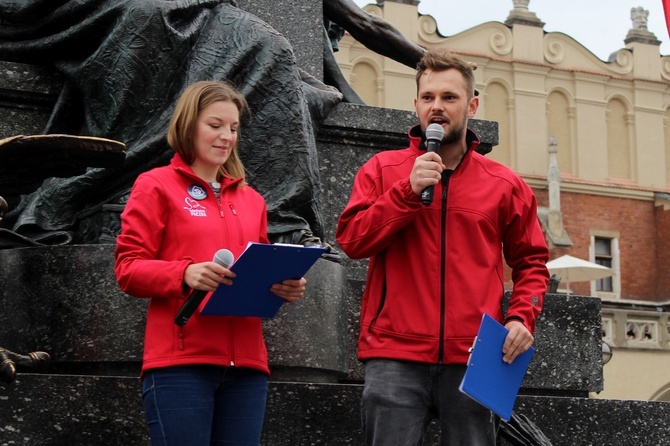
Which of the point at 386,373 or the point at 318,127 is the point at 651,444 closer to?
the point at 318,127

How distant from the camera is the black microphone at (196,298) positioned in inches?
112

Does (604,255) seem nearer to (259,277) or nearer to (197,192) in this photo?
(197,192)

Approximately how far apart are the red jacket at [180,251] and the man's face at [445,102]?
49cm

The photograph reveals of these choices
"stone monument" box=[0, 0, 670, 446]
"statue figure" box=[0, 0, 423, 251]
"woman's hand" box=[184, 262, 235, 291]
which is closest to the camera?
"woman's hand" box=[184, 262, 235, 291]

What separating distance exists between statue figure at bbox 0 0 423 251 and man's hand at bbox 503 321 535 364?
143cm

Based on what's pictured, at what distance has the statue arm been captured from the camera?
18.1 feet

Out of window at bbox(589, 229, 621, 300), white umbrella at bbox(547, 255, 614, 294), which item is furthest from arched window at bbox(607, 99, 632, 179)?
white umbrella at bbox(547, 255, 614, 294)

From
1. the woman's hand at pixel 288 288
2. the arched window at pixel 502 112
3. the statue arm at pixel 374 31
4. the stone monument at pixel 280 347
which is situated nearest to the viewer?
the woman's hand at pixel 288 288

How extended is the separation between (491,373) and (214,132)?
34.8 inches

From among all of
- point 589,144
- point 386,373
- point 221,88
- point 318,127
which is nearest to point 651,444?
point 318,127

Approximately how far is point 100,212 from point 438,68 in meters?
1.58

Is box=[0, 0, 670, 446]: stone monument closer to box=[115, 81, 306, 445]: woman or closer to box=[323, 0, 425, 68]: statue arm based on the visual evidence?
box=[323, 0, 425, 68]: statue arm

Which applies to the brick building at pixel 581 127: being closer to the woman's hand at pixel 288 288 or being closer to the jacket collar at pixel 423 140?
the jacket collar at pixel 423 140

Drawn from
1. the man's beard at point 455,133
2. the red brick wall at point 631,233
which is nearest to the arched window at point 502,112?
the red brick wall at point 631,233
